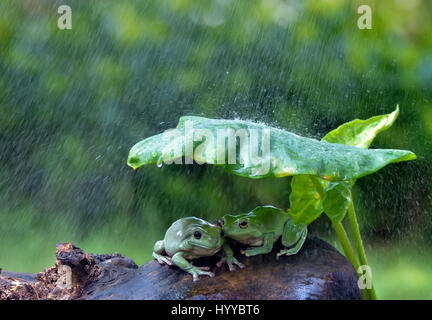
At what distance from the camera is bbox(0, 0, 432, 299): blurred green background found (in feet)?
→ 11.8

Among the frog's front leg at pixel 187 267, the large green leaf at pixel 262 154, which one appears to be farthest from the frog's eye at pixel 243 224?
the large green leaf at pixel 262 154

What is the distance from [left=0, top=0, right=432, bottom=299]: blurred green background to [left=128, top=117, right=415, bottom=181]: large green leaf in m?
1.89

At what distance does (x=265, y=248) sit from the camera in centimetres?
188

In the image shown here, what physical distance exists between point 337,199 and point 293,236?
0.82 feet

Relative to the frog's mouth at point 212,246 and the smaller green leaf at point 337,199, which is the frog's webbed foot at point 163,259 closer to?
the frog's mouth at point 212,246

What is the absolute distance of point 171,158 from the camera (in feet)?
4.77

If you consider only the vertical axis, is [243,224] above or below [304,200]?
below

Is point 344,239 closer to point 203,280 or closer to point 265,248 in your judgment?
point 265,248

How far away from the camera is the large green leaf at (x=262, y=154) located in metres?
1.42

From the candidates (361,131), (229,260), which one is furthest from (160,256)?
(361,131)

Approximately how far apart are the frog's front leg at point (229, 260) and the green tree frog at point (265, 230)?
1.8 inches

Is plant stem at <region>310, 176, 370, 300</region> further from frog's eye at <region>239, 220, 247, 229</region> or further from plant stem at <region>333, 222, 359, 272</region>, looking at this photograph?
frog's eye at <region>239, 220, 247, 229</region>

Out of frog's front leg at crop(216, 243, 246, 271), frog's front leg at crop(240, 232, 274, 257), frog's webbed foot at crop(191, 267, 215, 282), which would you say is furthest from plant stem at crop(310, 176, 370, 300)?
frog's webbed foot at crop(191, 267, 215, 282)
